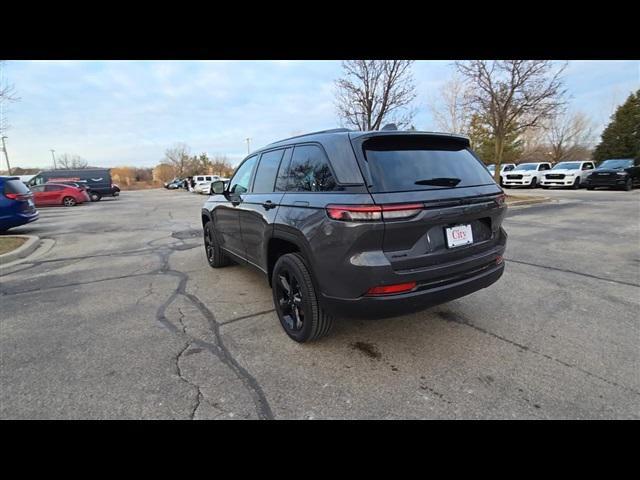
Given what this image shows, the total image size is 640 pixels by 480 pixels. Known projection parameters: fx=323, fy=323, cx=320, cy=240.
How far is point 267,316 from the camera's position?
143 inches

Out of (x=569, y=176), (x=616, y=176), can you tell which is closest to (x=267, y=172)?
(x=616, y=176)

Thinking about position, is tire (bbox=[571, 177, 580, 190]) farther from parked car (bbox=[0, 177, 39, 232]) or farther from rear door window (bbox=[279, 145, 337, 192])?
parked car (bbox=[0, 177, 39, 232])

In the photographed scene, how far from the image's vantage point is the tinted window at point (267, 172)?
3.56m

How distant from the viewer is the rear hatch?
7.55 feet

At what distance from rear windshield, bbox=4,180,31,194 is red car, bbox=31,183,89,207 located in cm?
1374

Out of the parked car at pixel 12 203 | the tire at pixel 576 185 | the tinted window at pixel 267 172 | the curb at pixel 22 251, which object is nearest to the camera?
the tinted window at pixel 267 172

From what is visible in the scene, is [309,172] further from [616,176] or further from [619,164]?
[619,164]

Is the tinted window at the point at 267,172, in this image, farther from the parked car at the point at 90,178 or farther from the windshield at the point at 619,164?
the parked car at the point at 90,178

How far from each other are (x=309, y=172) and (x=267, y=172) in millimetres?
1003

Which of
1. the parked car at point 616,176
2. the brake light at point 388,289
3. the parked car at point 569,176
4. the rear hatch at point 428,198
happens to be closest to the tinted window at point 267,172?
the rear hatch at point 428,198

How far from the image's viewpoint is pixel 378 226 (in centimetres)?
223

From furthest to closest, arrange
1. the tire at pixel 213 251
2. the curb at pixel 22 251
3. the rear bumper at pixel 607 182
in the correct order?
the rear bumper at pixel 607 182 → the curb at pixel 22 251 → the tire at pixel 213 251

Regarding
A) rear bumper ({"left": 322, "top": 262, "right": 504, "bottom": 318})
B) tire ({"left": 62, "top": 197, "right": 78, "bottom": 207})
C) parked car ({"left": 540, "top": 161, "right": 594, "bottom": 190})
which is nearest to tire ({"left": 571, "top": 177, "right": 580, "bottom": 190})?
parked car ({"left": 540, "top": 161, "right": 594, "bottom": 190})
